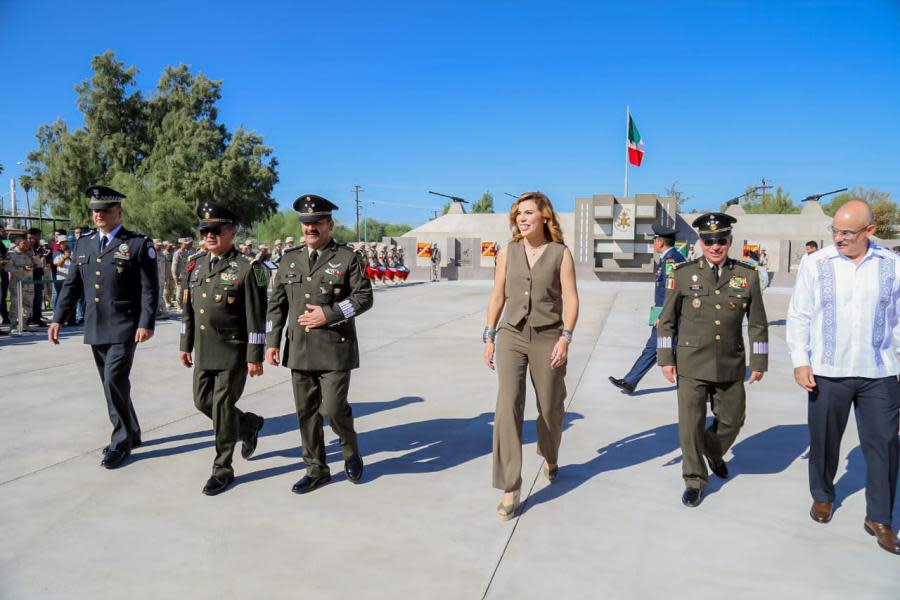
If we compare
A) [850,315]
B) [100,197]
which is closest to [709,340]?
[850,315]

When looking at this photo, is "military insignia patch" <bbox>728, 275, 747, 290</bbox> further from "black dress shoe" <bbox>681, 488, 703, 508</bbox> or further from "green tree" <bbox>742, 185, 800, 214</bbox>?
"green tree" <bbox>742, 185, 800, 214</bbox>

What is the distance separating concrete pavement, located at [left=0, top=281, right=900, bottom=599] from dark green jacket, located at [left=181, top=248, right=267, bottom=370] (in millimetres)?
842

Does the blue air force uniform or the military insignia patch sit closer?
the military insignia patch

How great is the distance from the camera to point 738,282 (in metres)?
3.89

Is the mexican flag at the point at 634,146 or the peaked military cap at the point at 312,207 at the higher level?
the mexican flag at the point at 634,146

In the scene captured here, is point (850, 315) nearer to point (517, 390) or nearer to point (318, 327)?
point (517, 390)

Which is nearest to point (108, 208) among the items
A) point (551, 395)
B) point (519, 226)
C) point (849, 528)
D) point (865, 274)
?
point (519, 226)

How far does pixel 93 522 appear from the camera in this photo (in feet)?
11.3

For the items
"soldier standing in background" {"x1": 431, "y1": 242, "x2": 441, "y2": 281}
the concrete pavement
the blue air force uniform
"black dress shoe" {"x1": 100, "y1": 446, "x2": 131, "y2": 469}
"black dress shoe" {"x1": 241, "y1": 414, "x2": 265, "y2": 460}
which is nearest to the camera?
the concrete pavement

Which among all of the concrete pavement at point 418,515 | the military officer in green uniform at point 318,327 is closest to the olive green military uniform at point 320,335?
the military officer in green uniform at point 318,327

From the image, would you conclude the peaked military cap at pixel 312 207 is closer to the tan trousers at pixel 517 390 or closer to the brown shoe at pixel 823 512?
the tan trousers at pixel 517 390

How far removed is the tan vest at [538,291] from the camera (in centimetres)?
368

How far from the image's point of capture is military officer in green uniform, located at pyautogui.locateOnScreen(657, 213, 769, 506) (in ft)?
12.6

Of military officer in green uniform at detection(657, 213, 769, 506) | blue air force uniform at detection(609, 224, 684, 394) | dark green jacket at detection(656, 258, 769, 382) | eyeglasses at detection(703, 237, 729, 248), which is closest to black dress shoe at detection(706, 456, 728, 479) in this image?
military officer in green uniform at detection(657, 213, 769, 506)
